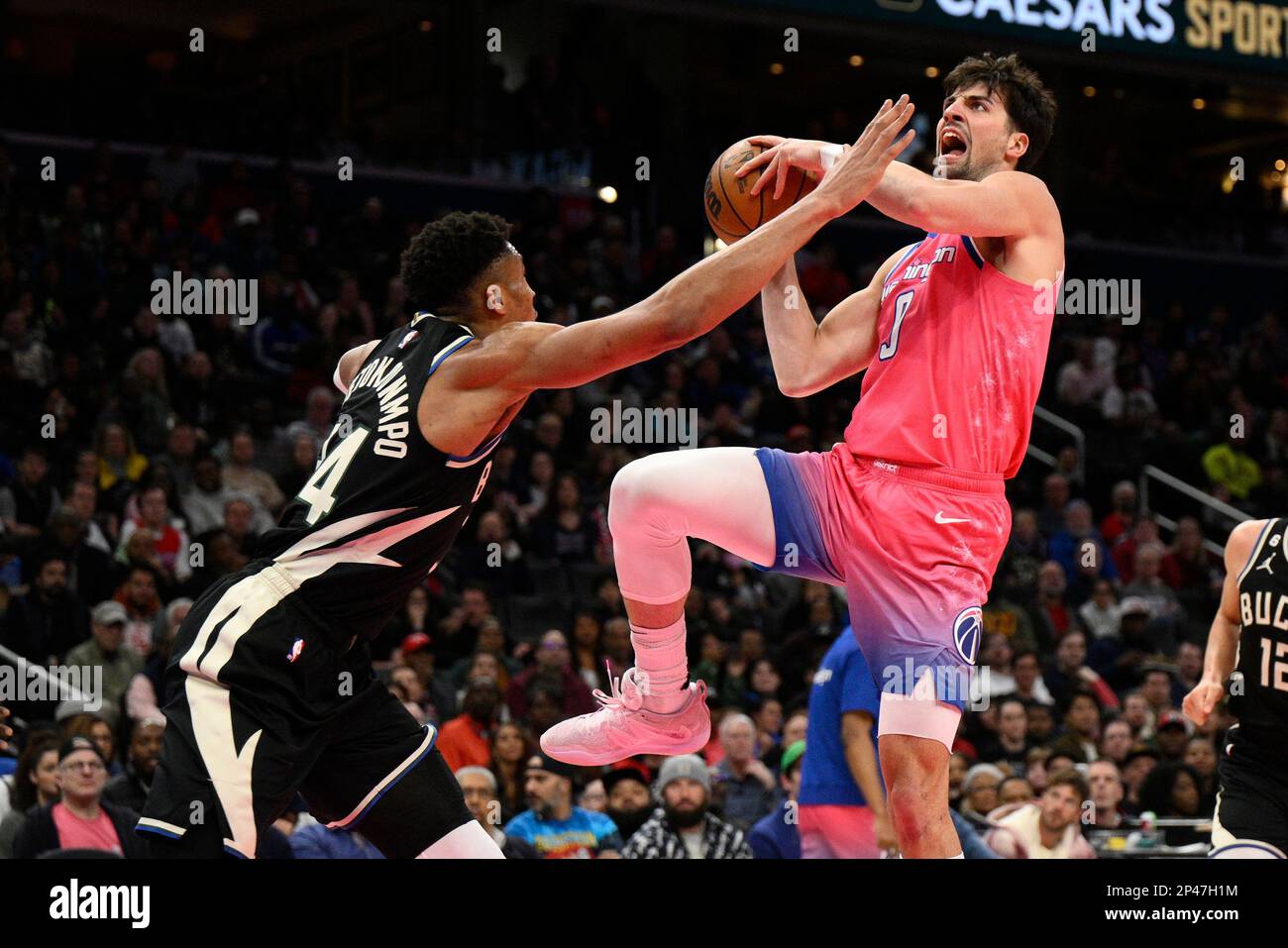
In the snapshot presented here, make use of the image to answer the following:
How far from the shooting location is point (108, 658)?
895cm

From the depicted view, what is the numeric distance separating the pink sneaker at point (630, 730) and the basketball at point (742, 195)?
4.28 feet

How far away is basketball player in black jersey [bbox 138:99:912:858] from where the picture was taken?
12.5 feet

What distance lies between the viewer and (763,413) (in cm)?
1355

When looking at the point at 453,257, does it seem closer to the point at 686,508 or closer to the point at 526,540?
the point at 686,508

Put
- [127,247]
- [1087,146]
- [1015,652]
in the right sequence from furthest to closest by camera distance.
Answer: [1087,146]
[127,247]
[1015,652]

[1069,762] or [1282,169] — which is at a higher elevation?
[1282,169]

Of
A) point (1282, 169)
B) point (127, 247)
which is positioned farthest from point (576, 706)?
point (1282, 169)

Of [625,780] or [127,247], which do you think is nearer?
[625,780]

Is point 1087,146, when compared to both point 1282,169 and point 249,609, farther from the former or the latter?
point 249,609

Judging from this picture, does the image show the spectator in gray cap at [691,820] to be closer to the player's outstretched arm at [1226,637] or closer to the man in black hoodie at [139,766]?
the man in black hoodie at [139,766]

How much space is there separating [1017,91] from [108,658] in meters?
6.29

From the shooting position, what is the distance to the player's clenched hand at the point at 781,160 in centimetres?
437

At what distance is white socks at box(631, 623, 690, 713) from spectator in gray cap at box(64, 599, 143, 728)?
5.06 metres
